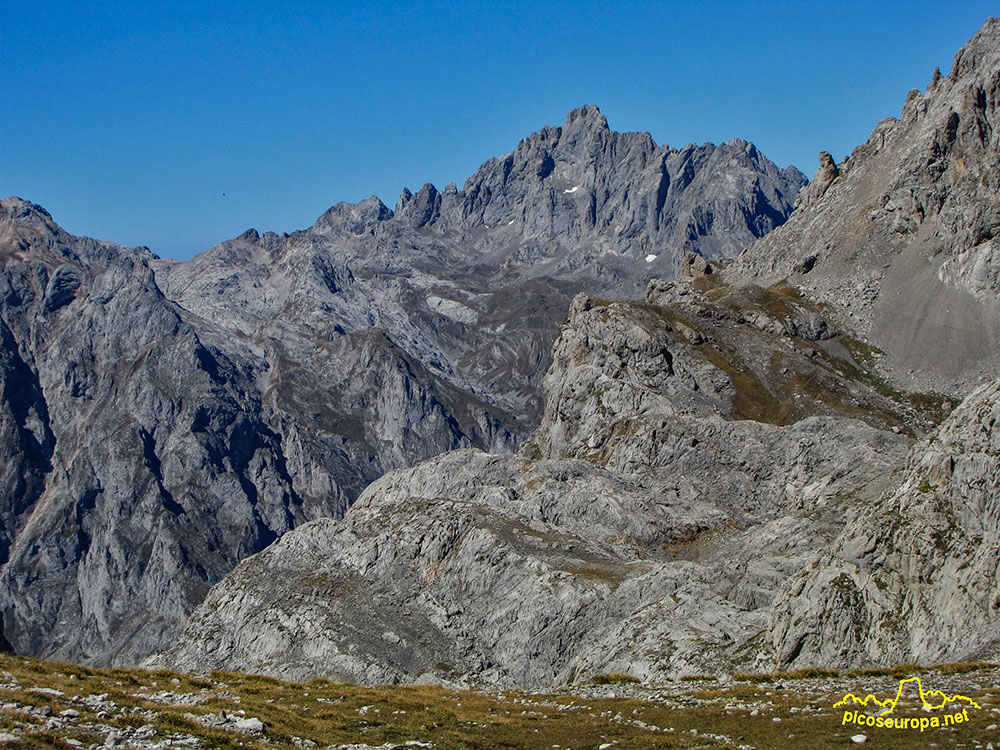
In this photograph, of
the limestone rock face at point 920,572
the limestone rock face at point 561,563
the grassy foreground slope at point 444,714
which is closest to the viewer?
the grassy foreground slope at point 444,714

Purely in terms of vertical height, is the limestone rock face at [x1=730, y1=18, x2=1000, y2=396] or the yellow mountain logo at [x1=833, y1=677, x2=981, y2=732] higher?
the limestone rock face at [x1=730, y1=18, x2=1000, y2=396]

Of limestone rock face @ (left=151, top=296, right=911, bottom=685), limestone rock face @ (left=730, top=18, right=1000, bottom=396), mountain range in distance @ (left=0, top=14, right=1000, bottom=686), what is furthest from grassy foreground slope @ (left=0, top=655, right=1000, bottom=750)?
limestone rock face @ (left=730, top=18, right=1000, bottom=396)

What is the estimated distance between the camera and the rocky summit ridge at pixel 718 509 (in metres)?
56.1

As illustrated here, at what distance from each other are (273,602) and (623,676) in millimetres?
50116

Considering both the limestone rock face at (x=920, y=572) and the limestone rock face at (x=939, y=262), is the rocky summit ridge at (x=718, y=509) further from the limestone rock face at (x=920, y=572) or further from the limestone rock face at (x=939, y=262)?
the limestone rock face at (x=939, y=262)

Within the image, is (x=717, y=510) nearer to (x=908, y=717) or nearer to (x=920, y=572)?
(x=920, y=572)

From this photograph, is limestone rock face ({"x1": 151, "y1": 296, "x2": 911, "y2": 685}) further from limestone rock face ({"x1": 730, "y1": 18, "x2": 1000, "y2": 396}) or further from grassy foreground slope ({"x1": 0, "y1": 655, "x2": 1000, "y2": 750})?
limestone rock face ({"x1": 730, "y1": 18, "x2": 1000, "y2": 396})

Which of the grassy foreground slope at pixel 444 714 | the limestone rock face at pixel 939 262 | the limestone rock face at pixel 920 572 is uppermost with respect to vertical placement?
the limestone rock face at pixel 939 262

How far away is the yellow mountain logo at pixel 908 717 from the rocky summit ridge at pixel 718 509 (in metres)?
14.1

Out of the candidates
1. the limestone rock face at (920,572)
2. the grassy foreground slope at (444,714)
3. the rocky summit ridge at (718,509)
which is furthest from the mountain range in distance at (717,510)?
the grassy foreground slope at (444,714)

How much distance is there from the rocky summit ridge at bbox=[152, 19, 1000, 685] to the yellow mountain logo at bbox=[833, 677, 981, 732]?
14.1 metres

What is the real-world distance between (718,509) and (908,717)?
260 feet

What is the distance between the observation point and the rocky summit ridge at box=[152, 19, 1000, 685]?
5609 centimetres

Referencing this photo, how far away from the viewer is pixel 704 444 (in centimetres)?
12612
